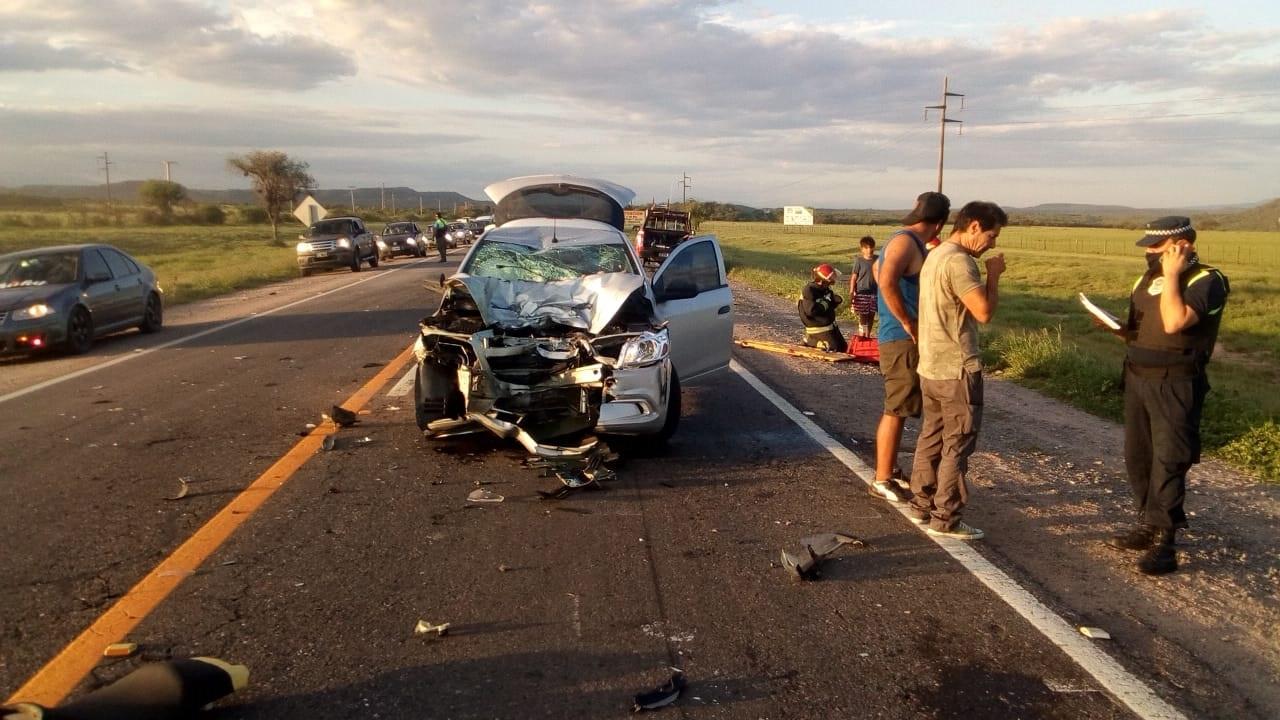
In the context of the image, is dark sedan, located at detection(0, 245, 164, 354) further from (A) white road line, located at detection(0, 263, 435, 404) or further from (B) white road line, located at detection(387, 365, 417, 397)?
(B) white road line, located at detection(387, 365, 417, 397)

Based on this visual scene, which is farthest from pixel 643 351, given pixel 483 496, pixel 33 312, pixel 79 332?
pixel 79 332

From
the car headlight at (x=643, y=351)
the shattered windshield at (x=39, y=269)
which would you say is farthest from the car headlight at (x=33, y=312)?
the car headlight at (x=643, y=351)

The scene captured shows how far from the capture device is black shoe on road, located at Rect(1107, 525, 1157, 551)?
16.1 feet

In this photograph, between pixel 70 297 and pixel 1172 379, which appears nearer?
pixel 1172 379

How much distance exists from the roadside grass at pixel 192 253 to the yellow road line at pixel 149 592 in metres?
15.8

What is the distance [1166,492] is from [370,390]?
7020 millimetres

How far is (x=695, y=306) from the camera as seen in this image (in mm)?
8023

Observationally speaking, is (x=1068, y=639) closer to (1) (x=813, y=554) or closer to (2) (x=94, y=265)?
(1) (x=813, y=554)

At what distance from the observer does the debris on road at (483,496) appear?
18.8 ft

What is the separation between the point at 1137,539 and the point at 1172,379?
90 centimetres

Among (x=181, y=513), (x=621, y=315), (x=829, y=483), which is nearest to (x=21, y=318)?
(x=181, y=513)

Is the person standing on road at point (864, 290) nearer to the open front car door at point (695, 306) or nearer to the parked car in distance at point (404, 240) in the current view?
the open front car door at point (695, 306)

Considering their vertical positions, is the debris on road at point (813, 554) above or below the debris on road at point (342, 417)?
below

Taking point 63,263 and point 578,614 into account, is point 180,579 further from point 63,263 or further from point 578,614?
point 63,263
